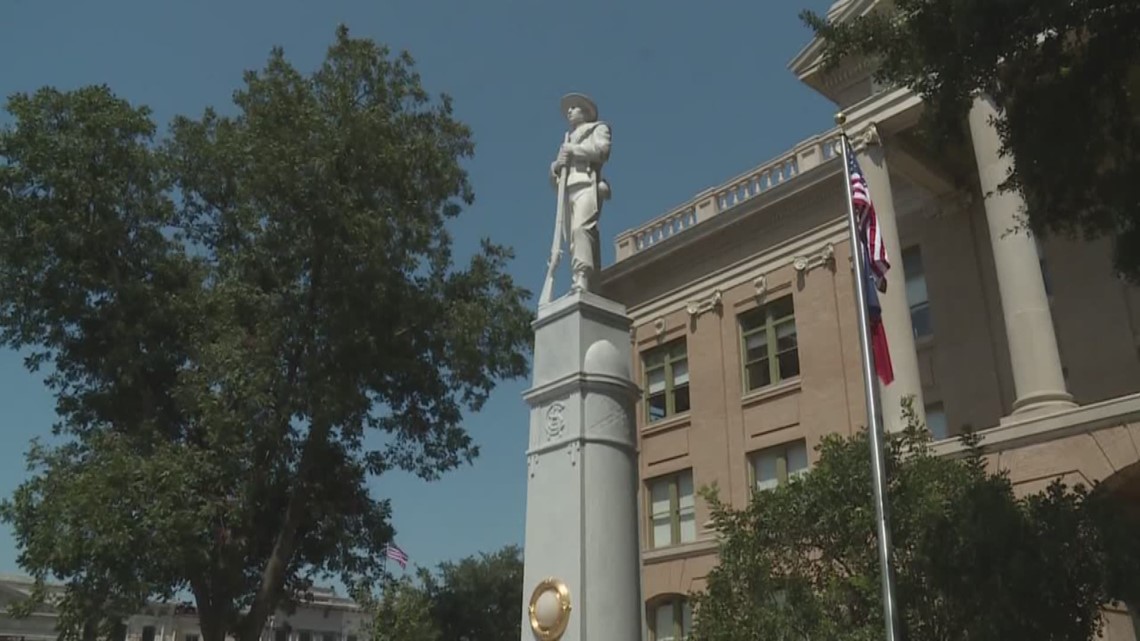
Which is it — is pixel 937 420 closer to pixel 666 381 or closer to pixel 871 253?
pixel 666 381

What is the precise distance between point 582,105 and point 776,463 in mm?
15762

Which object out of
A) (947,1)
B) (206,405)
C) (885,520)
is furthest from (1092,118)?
(206,405)

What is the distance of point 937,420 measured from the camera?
2431 cm

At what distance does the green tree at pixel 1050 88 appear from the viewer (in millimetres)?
9750

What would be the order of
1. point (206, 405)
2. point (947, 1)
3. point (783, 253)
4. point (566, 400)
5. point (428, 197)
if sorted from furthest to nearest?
point (783, 253), point (428, 197), point (206, 405), point (566, 400), point (947, 1)

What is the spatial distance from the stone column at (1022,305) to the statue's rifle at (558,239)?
9.99m

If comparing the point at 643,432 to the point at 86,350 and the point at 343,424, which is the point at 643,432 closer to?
the point at 343,424

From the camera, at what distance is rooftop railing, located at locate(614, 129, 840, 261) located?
27609 millimetres

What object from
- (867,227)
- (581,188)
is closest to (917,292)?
(867,227)

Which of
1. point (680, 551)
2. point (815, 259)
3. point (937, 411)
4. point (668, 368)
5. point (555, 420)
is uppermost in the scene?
point (815, 259)

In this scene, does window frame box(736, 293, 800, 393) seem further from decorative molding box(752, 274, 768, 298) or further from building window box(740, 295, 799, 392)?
decorative molding box(752, 274, 768, 298)

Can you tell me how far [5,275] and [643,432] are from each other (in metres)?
16.5

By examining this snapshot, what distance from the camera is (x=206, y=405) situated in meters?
20.0

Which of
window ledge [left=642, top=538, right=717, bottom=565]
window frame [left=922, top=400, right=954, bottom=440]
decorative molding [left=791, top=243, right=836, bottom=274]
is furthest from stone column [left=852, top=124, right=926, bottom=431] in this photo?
window ledge [left=642, top=538, right=717, bottom=565]
